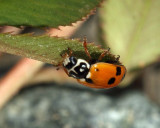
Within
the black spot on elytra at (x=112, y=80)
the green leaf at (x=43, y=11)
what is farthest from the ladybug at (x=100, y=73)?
the green leaf at (x=43, y=11)

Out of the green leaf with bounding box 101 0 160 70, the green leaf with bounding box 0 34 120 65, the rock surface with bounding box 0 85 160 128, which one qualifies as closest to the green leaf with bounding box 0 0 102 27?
the green leaf with bounding box 0 34 120 65

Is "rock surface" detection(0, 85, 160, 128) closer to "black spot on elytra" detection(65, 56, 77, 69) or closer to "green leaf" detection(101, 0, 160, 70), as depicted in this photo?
"green leaf" detection(101, 0, 160, 70)

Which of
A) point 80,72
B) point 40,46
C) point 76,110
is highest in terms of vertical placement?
point 40,46

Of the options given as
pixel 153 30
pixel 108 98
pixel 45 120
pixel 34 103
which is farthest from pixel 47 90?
pixel 153 30

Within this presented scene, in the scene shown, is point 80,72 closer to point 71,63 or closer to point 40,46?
point 71,63

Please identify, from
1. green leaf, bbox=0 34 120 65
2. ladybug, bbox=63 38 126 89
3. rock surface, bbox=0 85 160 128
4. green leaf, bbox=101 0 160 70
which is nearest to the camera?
green leaf, bbox=0 34 120 65

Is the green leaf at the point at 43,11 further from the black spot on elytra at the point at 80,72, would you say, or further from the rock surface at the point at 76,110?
the rock surface at the point at 76,110

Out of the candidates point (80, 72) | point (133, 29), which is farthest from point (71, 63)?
point (133, 29)
